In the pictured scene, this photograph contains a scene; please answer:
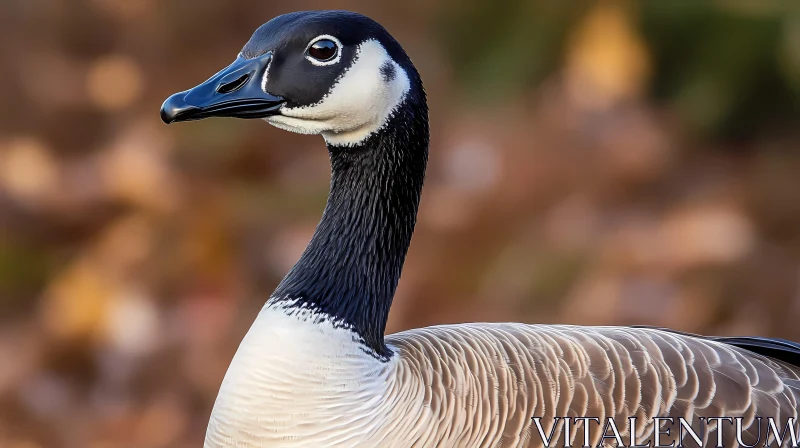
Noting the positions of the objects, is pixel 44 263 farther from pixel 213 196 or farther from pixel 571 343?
pixel 571 343

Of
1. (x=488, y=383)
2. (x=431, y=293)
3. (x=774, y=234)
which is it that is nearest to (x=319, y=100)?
(x=488, y=383)

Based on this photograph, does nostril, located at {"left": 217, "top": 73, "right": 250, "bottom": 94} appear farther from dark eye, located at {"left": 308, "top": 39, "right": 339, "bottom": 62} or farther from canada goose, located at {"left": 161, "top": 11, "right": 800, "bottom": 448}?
dark eye, located at {"left": 308, "top": 39, "right": 339, "bottom": 62}

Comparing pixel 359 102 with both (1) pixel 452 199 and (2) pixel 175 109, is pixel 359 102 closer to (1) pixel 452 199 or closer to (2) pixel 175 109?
(2) pixel 175 109

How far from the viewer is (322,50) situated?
234 cm

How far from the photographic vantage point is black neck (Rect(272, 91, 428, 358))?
2.44 meters

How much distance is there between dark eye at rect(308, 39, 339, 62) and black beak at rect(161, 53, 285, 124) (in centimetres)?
11

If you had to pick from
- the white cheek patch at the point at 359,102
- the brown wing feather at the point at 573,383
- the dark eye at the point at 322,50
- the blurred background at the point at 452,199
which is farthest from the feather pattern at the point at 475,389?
the blurred background at the point at 452,199

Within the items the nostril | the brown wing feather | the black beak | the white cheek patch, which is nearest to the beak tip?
the black beak

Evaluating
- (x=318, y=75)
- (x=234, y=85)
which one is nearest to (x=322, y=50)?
(x=318, y=75)

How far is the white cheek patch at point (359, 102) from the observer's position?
2354 millimetres

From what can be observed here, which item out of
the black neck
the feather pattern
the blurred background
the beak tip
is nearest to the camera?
the beak tip

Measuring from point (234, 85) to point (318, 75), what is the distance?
220 mm

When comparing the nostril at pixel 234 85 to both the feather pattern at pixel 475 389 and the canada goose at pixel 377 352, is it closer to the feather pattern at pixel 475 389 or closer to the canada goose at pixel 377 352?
the canada goose at pixel 377 352

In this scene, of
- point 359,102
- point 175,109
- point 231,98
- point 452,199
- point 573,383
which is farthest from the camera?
point 452,199
